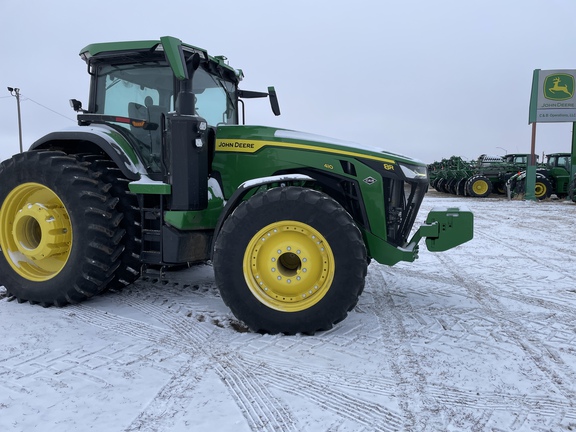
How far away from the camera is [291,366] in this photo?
Answer: 116 inches

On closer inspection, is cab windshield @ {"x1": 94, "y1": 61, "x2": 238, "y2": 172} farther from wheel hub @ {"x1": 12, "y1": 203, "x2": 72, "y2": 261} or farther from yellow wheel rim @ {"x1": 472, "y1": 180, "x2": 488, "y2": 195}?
yellow wheel rim @ {"x1": 472, "y1": 180, "x2": 488, "y2": 195}

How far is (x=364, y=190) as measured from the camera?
12.5 feet

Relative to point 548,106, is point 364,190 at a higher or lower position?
lower

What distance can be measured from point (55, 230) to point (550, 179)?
2309cm

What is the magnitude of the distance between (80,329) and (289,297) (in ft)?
5.64

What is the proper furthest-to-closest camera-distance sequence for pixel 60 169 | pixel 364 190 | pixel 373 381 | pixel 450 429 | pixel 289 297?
pixel 60 169, pixel 364 190, pixel 289 297, pixel 373 381, pixel 450 429

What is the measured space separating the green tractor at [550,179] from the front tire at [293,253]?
20562 millimetres

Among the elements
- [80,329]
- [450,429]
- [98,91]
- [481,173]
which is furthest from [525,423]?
[481,173]

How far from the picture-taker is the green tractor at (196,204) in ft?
11.4

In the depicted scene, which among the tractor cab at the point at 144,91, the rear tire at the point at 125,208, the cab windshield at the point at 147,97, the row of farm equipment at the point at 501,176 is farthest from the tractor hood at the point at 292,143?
the row of farm equipment at the point at 501,176

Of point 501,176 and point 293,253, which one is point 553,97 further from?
point 293,253

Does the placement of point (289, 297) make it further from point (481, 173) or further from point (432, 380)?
point (481, 173)

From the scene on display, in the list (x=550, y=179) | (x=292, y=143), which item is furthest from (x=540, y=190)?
(x=292, y=143)

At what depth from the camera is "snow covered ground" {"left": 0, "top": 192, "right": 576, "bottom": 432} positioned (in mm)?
2379
